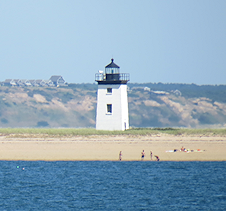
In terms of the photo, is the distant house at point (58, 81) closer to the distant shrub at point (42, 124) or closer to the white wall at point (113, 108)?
the distant shrub at point (42, 124)

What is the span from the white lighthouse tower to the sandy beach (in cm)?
347

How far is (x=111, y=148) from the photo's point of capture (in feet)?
152

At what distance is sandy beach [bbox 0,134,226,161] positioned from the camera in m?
44.2

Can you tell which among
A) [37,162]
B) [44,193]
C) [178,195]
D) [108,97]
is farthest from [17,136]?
[178,195]

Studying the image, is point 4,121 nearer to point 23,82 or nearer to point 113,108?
point 23,82

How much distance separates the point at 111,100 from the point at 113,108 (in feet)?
2.63

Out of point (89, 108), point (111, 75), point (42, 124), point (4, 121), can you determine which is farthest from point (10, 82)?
point (111, 75)

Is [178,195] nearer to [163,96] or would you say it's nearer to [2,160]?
[2,160]

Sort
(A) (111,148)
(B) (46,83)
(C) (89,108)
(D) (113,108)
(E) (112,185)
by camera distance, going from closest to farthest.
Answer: (E) (112,185) → (A) (111,148) → (D) (113,108) → (C) (89,108) → (B) (46,83)

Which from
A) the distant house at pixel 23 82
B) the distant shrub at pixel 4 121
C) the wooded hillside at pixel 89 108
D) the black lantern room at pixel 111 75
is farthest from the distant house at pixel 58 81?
the black lantern room at pixel 111 75

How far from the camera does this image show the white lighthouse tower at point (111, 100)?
5384cm

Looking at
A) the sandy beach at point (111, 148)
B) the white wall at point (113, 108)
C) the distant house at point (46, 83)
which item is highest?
the distant house at point (46, 83)

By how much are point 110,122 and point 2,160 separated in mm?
12225

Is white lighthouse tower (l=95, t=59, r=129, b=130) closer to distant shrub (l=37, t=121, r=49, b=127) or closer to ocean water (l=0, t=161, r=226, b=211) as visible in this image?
ocean water (l=0, t=161, r=226, b=211)
